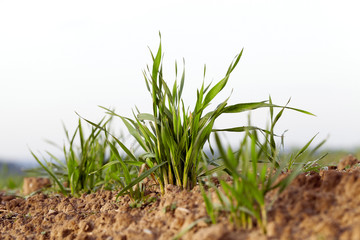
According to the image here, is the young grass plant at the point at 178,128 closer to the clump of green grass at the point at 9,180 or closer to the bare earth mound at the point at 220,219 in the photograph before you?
the bare earth mound at the point at 220,219

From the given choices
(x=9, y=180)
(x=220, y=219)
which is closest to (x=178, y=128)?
(x=220, y=219)

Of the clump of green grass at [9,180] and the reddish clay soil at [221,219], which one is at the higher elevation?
the clump of green grass at [9,180]

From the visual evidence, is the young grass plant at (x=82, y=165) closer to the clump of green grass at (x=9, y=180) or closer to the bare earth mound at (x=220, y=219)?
the bare earth mound at (x=220, y=219)

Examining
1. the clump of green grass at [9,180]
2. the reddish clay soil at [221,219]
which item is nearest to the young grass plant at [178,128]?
the reddish clay soil at [221,219]

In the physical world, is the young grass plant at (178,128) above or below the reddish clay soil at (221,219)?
above

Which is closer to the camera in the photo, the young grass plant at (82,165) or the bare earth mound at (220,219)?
the bare earth mound at (220,219)

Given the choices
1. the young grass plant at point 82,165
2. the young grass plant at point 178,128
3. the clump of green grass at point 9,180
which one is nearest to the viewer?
the young grass plant at point 178,128

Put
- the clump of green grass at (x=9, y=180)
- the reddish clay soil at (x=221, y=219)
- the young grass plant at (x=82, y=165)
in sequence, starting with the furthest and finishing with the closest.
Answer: the clump of green grass at (x=9, y=180), the young grass plant at (x=82, y=165), the reddish clay soil at (x=221, y=219)

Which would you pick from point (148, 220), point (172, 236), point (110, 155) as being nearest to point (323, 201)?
point (172, 236)

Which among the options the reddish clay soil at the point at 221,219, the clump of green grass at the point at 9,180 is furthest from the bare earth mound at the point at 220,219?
the clump of green grass at the point at 9,180
